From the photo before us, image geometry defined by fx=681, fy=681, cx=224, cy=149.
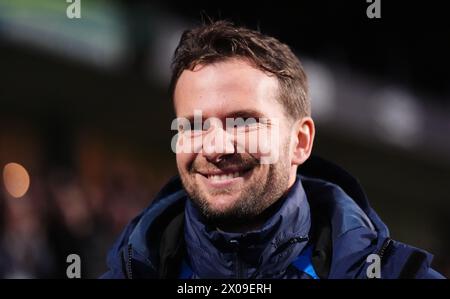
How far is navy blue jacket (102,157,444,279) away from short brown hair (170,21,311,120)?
29cm

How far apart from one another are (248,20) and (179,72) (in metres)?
6.90

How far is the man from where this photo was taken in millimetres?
2010

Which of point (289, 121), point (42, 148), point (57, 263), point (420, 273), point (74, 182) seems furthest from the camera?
point (42, 148)

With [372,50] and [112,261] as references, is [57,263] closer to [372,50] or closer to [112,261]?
[112,261]

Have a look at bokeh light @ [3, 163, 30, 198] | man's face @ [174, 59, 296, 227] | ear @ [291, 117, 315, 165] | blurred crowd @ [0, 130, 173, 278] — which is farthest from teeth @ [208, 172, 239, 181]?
bokeh light @ [3, 163, 30, 198]

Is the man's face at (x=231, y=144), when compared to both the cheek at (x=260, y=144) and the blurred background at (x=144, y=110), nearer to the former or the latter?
the cheek at (x=260, y=144)

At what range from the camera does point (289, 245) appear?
209cm

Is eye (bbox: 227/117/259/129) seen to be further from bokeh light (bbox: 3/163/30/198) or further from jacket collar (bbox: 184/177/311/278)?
bokeh light (bbox: 3/163/30/198)

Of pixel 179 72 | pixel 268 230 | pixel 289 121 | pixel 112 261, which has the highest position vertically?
pixel 179 72

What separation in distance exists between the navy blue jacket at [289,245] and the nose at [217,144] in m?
0.23

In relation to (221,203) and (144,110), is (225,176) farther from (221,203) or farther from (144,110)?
(144,110)

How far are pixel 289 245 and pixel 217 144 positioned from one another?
0.39 m

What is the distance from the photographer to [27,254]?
4.88 meters

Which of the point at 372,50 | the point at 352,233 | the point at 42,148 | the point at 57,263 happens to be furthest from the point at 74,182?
the point at 372,50
